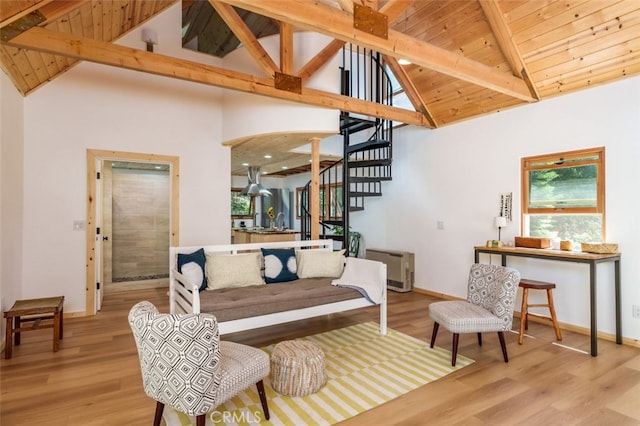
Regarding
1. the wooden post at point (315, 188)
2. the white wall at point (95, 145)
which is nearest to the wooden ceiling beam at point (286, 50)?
the wooden post at point (315, 188)

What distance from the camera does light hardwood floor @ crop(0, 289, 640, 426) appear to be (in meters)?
2.27

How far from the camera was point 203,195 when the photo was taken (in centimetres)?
534

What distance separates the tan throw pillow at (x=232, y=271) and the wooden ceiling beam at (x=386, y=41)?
2.35 metres

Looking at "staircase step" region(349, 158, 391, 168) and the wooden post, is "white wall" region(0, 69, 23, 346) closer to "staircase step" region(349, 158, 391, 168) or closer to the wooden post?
the wooden post

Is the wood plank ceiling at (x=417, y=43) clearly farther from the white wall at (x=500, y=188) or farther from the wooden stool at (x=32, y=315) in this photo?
the wooden stool at (x=32, y=315)

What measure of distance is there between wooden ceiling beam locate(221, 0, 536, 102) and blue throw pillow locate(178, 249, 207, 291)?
2.40 m

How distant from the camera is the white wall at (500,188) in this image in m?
3.55

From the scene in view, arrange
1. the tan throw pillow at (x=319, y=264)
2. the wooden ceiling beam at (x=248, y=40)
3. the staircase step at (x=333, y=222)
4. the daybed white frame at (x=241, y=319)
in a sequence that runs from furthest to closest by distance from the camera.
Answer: the staircase step at (x=333, y=222), the tan throw pillow at (x=319, y=264), the wooden ceiling beam at (x=248, y=40), the daybed white frame at (x=241, y=319)

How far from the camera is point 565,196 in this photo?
4.04 m

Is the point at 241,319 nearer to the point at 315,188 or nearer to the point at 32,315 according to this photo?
the point at 32,315

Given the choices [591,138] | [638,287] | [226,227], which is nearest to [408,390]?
[638,287]

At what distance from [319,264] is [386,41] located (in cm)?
251

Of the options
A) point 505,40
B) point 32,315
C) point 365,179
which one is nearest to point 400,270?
point 365,179

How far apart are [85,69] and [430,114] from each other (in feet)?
16.0
